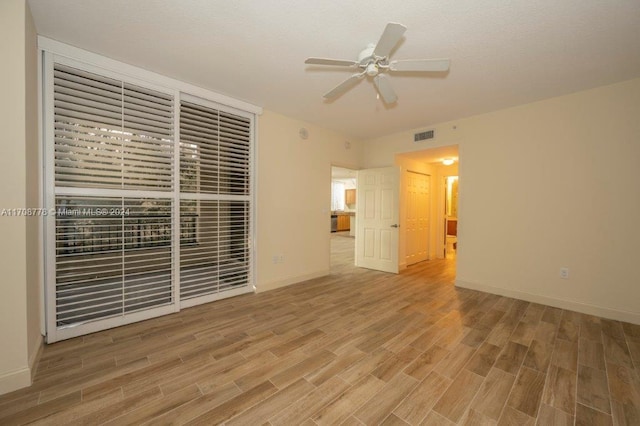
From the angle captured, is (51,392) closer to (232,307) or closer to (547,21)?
(232,307)

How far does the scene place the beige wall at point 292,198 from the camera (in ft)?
13.1

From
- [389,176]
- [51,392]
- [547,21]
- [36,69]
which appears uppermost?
[547,21]

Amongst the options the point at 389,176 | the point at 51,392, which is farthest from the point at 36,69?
the point at 389,176

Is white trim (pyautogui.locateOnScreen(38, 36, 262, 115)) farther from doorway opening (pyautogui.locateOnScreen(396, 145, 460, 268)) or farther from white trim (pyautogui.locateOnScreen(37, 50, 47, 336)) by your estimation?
doorway opening (pyautogui.locateOnScreen(396, 145, 460, 268))

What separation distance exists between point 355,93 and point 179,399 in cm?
360

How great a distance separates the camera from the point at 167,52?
2566mm

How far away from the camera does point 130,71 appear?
2.77m

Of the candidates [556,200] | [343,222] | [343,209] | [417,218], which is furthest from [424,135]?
[343,209]

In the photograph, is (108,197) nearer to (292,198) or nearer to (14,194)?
(14,194)

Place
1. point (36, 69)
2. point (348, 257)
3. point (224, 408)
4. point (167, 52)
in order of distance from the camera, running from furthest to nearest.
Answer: point (348, 257), point (167, 52), point (36, 69), point (224, 408)

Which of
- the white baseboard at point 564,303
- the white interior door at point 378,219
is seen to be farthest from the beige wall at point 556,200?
the white interior door at point 378,219

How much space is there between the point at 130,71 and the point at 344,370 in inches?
145

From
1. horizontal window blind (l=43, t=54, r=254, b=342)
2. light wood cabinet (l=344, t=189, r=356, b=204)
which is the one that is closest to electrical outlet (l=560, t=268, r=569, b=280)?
horizontal window blind (l=43, t=54, r=254, b=342)

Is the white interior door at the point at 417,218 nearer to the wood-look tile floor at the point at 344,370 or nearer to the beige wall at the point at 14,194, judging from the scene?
the wood-look tile floor at the point at 344,370
